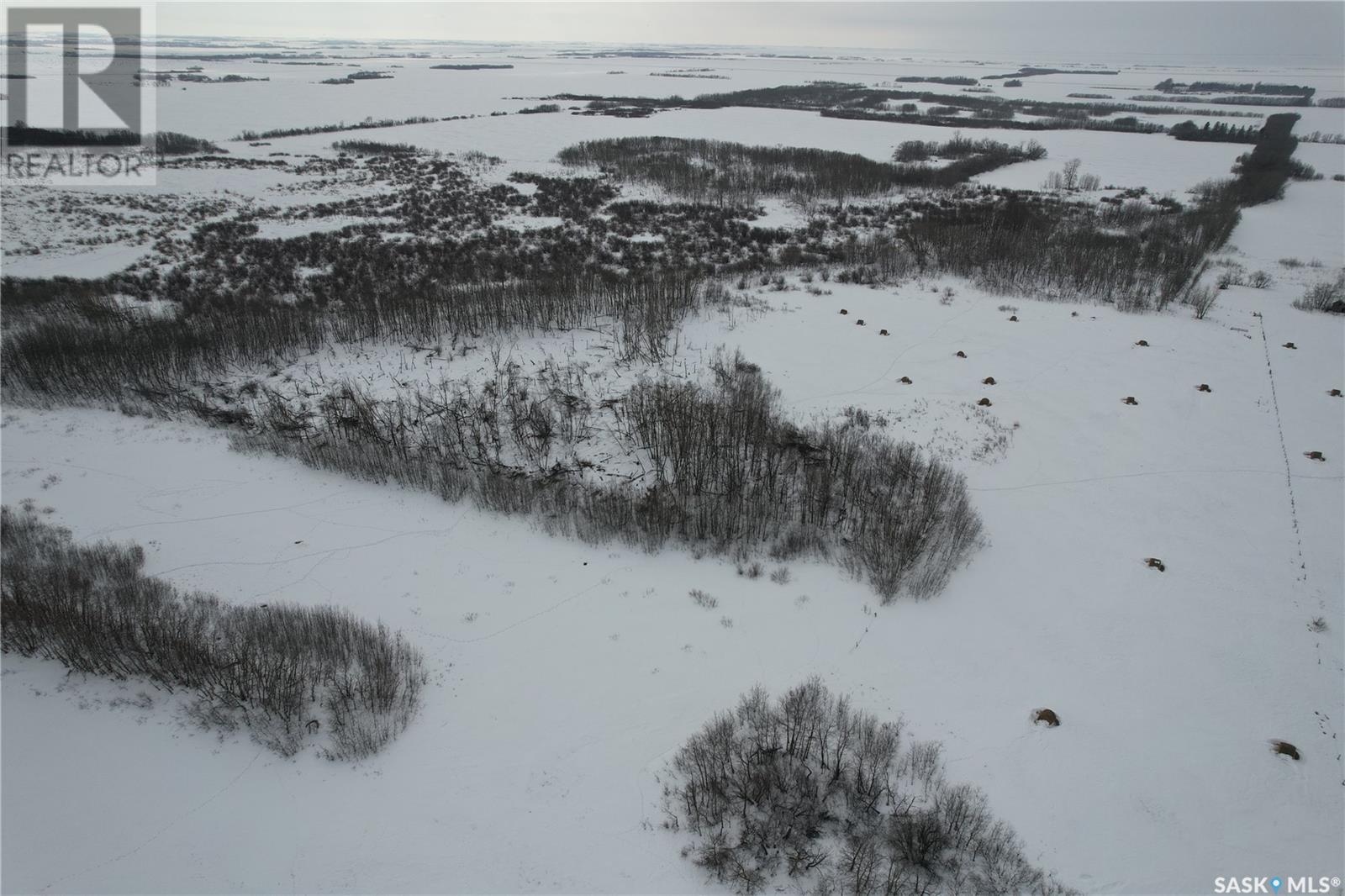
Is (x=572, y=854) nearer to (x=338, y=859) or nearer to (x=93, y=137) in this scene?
(x=338, y=859)

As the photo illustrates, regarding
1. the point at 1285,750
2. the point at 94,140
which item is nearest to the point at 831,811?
the point at 1285,750

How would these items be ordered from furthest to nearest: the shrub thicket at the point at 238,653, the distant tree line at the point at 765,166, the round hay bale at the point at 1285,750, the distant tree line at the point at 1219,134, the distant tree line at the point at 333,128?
the distant tree line at the point at 1219,134 < the distant tree line at the point at 333,128 < the distant tree line at the point at 765,166 < the shrub thicket at the point at 238,653 < the round hay bale at the point at 1285,750

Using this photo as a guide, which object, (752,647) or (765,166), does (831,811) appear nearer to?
(752,647)

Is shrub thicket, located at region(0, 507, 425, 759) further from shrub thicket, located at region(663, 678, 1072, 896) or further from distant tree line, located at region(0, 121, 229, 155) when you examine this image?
distant tree line, located at region(0, 121, 229, 155)

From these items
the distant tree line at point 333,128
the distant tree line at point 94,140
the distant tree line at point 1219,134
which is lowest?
the distant tree line at point 94,140

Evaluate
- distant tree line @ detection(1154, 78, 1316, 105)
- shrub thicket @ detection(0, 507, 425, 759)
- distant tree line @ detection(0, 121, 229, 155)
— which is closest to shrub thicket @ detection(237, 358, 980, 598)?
shrub thicket @ detection(0, 507, 425, 759)

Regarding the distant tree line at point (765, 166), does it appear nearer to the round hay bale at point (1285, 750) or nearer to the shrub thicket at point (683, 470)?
the shrub thicket at point (683, 470)

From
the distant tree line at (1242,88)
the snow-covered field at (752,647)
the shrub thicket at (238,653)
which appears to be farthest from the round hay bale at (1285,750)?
the distant tree line at (1242,88)
